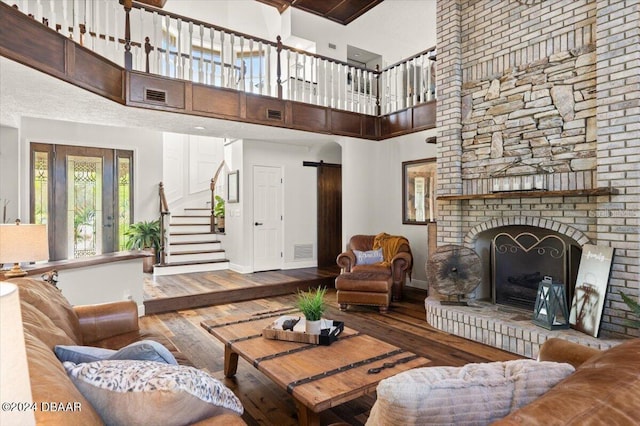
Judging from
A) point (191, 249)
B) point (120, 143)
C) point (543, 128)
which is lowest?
point (191, 249)

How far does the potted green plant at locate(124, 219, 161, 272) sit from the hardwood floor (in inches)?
39.4

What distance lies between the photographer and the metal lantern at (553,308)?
3117mm

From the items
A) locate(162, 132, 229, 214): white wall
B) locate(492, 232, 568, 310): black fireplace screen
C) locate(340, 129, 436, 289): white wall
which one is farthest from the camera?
locate(162, 132, 229, 214): white wall

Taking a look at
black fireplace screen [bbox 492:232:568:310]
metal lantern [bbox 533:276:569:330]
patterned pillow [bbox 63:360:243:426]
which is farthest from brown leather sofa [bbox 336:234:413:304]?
patterned pillow [bbox 63:360:243:426]

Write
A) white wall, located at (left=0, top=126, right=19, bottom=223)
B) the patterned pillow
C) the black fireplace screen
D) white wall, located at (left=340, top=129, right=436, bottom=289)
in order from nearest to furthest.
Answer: the patterned pillow < the black fireplace screen < white wall, located at (left=0, top=126, right=19, bottom=223) < white wall, located at (left=340, top=129, right=436, bottom=289)

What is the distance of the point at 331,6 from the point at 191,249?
5.53m

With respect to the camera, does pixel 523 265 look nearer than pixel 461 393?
No

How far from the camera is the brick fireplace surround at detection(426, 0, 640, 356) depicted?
2936mm

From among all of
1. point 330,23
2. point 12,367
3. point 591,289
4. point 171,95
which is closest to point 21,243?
point 12,367

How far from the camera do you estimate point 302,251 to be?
7.14 m

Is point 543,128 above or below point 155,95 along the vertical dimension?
below

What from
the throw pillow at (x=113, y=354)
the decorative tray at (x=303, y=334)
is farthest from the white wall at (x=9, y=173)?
the throw pillow at (x=113, y=354)

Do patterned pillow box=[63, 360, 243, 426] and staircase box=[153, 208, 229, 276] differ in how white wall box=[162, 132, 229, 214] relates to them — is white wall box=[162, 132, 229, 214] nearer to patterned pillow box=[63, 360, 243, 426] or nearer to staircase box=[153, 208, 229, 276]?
staircase box=[153, 208, 229, 276]

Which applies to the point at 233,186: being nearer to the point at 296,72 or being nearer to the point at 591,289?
the point at 296,72
